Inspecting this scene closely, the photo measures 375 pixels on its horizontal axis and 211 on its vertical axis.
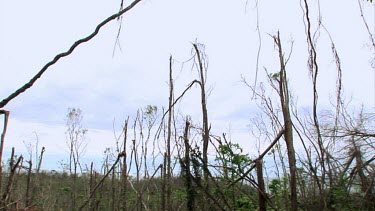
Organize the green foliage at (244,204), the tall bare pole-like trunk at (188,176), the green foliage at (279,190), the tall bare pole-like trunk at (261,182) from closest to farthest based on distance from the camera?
the tall bare pole-like trunk at (261,182) < the tall bare pole-like trunk at (188,176) < the green foliage at (244,204) < the green foliage at (279,190)

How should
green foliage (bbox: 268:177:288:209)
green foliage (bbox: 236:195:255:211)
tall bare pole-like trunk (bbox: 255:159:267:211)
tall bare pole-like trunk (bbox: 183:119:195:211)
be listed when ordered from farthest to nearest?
green foliage (bbox: 268:177:288:209) → green foliage (bbox: 236:195:255:211) → tall bare pole-like trunk (bbox: 183:119:195:211) → tall bare pole-like trunk (bbox: 255:159:267:211)

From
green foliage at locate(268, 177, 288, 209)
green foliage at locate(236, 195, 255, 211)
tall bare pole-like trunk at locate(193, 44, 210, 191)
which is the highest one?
tall bare pole-like trunk at locate(193, 44, 210, 191)

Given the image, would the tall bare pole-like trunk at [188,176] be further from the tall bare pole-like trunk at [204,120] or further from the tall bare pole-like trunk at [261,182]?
the tall bare pole-like trunk at [261,182]

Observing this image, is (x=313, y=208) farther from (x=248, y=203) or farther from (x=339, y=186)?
(x=248, y=203)

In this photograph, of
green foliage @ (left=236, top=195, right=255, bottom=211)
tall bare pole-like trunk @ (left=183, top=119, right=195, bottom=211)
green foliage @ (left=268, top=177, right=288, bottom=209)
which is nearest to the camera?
tall bare pole-like trunk @ (left=183, top=119, right=195, bottom=211)

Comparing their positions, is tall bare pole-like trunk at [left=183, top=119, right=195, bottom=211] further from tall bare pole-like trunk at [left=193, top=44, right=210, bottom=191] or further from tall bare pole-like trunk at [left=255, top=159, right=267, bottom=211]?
tall bare pole-like trunk at [left=255, top=159, right=267, bottom=211]

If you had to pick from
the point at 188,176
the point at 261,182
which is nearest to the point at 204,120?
the point at 188,176

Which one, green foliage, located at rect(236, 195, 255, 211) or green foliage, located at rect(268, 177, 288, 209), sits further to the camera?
green foliage, located at rect(268, 177, 288, 209)

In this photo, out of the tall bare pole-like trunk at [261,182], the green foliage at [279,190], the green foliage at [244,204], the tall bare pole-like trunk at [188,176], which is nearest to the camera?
the tall bare pole-like trunk at [261,182]

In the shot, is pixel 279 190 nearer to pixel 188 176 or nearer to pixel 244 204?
pixel 244 204

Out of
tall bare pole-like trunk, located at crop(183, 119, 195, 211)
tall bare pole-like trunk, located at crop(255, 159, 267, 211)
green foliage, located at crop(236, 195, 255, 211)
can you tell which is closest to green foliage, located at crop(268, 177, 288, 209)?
green foliage, located at crop(236, 195, 255, 211)

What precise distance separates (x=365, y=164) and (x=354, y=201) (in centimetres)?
55

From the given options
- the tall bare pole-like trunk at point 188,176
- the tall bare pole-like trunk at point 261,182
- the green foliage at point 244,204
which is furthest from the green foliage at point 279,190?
the tall bare pole-like trunk at point 261,182

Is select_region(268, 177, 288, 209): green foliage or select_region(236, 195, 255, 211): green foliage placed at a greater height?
select_region(268, 177, 288, 209): green foliage
